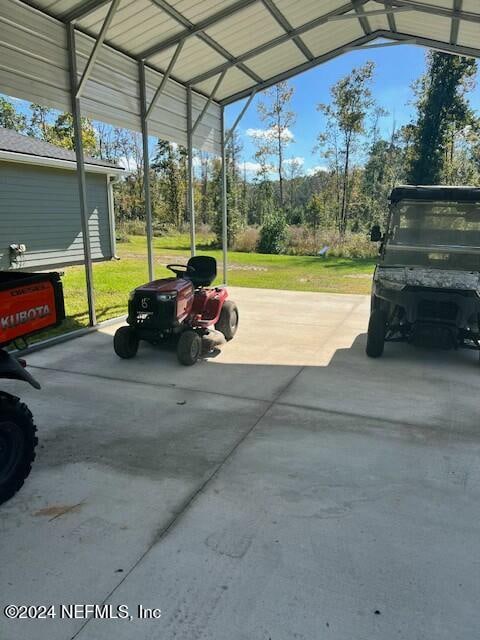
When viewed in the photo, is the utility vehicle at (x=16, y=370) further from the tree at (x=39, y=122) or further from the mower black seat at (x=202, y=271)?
the tree at (x=39, y=122)

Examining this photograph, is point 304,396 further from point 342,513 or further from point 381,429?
point 342,513

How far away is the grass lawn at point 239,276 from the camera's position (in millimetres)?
8969

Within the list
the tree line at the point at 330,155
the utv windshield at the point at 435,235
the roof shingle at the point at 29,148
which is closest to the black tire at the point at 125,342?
the utv windshield at the point at 435,235

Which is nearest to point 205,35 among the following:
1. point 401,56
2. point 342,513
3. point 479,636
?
point 342,513

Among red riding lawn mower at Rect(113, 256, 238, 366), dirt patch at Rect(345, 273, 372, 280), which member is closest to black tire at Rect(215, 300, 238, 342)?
red riding lawn mower at Rect(113, 256, 238, 366)

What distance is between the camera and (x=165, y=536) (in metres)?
2.43

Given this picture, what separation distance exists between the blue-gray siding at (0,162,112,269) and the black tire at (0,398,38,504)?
33.2 feet

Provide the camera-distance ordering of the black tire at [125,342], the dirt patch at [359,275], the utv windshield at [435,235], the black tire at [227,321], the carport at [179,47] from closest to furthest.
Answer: the black tire at [125,342], the utv windshield at [435,235], the carport at [179,47], the black tire at [227,321], the dirt patch at [359,275]

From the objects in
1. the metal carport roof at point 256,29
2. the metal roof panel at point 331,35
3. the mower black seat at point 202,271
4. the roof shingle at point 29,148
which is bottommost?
the mower black seat at point 202,271

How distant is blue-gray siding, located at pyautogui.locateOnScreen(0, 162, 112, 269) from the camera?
11.8 metres

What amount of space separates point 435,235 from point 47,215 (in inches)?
418

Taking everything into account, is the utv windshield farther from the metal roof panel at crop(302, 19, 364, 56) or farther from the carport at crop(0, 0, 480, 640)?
the metal roof panel at crop(302, 19, 364, 56)

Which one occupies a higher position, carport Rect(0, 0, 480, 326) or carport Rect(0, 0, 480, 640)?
carport Rect(0, 0, 480, 326)

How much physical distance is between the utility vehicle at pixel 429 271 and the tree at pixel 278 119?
23.8 metres
